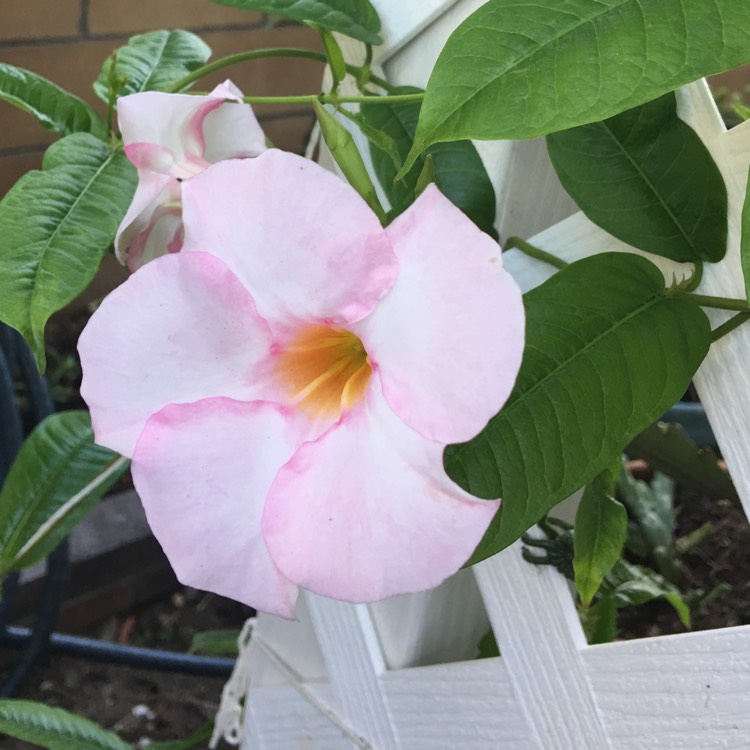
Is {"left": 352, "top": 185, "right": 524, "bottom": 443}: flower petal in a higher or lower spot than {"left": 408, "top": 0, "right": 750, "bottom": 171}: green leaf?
lower

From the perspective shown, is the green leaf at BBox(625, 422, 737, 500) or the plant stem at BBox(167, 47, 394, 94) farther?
the green leaf at BBox(625, 422, 737, 500)

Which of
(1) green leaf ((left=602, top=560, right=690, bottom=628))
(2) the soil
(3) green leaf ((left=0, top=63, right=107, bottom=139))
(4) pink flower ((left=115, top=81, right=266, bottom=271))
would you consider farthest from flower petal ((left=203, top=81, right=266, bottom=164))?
(2) the soil

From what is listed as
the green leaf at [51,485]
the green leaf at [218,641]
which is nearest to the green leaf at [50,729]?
the green leaf at [51,485]

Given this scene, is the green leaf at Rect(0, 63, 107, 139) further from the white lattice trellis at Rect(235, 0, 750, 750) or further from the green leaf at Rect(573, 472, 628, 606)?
A: the green leaf at Rect(573, 472, 628, 606)

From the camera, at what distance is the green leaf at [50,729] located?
595 millimetres

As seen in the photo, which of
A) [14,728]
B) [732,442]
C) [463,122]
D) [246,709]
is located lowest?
[246,709]

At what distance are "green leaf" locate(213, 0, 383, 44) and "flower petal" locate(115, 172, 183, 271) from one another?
0.11 meters

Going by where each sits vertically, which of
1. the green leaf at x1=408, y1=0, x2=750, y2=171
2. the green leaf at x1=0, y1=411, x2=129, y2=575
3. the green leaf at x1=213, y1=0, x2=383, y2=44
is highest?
the green leaf at x1=408, y1=0, x2=750, y2=171

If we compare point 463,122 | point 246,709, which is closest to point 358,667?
point 246,709

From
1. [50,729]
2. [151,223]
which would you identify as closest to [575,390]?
[151,223]

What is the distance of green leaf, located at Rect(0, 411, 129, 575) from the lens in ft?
Result: 2.32

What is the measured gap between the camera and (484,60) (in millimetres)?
283

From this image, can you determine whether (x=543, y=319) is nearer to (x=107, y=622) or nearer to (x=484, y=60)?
(x=484, y=60)

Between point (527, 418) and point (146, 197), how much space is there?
7.8 inches
